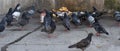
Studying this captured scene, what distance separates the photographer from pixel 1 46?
30.7 ft

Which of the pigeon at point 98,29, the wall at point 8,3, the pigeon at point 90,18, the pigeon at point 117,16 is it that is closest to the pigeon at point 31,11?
the wall at point 8,3

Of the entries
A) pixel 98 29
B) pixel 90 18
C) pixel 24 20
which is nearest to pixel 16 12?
pixel 24 20

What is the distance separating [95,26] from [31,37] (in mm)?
1781

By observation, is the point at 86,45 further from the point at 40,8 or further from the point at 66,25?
the point at 40,8

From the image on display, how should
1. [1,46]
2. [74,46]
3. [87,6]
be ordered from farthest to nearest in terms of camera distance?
[87,6] < [1,46] < [74,46]

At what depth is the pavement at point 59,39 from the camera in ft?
30.3

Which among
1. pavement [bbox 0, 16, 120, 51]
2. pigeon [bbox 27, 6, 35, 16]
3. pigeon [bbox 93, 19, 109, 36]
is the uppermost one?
pigeon [bbox 27, 6, 35, 16]

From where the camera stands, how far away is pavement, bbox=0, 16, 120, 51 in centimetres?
923

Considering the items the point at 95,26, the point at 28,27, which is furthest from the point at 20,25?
the point at 95,26

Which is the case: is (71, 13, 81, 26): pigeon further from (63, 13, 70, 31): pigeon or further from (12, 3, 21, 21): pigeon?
(12, 3, 21, 21): pigeon

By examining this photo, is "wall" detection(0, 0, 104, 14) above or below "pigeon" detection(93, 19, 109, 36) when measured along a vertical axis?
above

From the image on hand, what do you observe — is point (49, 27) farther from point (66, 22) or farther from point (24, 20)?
point (24, 20)

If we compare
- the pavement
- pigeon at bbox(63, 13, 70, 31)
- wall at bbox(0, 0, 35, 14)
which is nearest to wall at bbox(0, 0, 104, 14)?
wall at bbox(0, 0, 35, 14)

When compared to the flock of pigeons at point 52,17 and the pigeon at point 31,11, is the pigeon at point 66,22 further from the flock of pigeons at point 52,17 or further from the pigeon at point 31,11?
the pigeon at point 31,11
